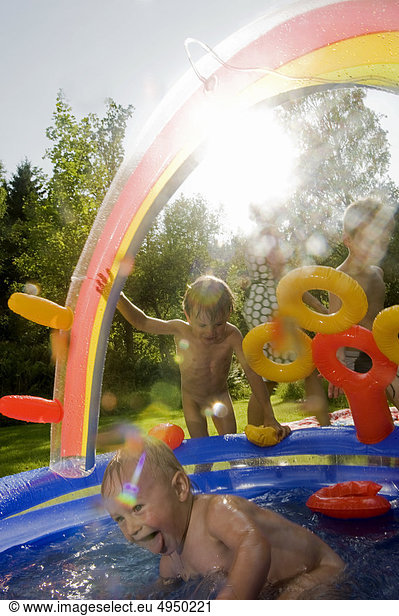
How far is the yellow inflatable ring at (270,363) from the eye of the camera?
2996 millimetres

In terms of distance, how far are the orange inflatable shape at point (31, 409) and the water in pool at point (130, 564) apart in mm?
537

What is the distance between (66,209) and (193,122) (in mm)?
11836

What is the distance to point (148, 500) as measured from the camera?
1680mm

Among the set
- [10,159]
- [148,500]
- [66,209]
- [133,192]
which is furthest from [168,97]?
[10,159]

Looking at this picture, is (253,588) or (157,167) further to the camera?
(157,167)

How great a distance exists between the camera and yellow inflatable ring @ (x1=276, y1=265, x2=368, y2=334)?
267 centimetres

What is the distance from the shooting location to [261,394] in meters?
3.50

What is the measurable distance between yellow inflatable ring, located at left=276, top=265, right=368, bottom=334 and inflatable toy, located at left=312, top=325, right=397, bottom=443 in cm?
12

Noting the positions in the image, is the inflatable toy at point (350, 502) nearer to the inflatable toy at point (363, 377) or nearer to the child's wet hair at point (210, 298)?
the inflatable toy at point (363, 377)

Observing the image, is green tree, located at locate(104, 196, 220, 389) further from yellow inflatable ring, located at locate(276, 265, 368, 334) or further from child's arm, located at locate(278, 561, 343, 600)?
child's arm, located at locate(278, 561, 343, 600)

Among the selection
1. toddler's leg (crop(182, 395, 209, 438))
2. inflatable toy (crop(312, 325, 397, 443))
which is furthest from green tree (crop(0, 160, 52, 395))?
inflatable toy (crop(312, 325, 397, 443))

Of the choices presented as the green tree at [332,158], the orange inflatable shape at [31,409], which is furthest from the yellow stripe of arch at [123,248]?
the green tree at [332,158]

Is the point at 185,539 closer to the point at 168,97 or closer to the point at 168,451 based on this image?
the point at 168,451

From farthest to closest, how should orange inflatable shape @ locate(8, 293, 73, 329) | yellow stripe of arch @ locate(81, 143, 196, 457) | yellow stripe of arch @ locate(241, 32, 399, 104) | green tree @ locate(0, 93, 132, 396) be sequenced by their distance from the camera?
green tree @ locate(0, 93, 132, 396), yellow stripe of arch @ locate(81, 143, 196, 457), orange inflatable shape @ locate(8, 293, 73, 329), yellow stripe of arch @ locate(241, 32, 399, 104)
